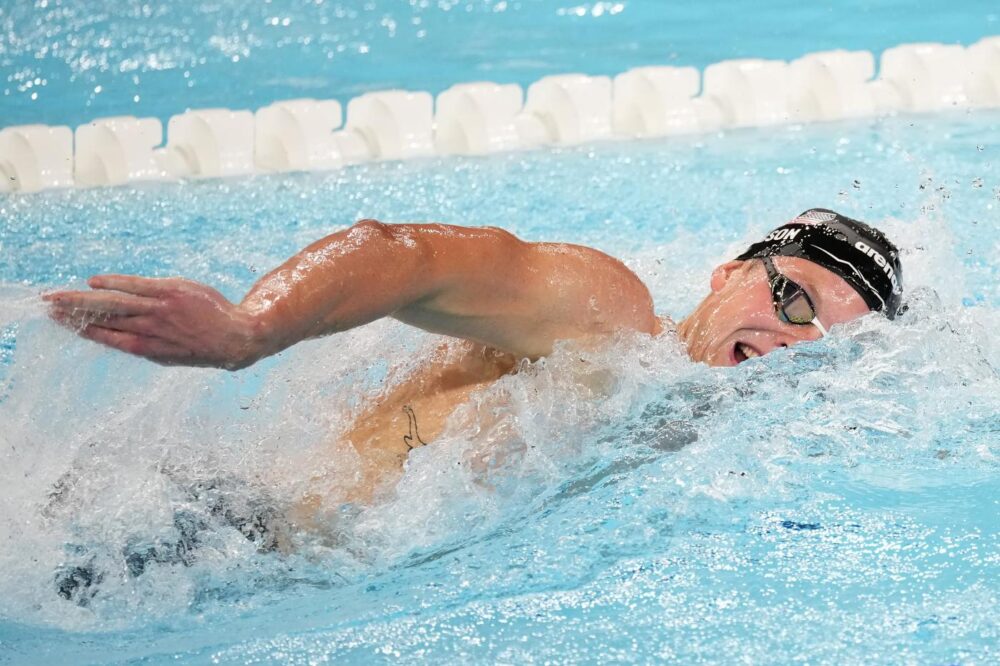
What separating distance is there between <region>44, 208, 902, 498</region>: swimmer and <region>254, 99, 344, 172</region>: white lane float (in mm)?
2766

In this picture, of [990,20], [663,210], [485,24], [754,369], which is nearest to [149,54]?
[485,24]

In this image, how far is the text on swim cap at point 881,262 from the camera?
2.19 metres

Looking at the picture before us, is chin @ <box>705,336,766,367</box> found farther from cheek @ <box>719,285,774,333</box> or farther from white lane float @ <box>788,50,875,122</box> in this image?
white lane float @ <box>788,50,875,122</box>

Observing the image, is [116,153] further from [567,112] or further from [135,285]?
[135,285]

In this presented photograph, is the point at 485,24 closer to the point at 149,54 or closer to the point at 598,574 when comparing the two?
the point at 149,54

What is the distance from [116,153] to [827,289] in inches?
134

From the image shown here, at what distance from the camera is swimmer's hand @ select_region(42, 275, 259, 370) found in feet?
4.37

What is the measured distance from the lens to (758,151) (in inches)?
185

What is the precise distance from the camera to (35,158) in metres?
4.68

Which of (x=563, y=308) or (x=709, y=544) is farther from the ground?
(x=563, y=308)

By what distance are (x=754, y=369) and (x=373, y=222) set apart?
901 mm

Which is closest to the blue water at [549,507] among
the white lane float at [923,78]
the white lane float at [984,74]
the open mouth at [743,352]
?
the open mouth at [743,352]

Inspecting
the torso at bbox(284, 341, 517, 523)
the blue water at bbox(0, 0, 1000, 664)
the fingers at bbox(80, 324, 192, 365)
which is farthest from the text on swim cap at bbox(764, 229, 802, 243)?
the fingers at bbox(80, 324, 192, 365)

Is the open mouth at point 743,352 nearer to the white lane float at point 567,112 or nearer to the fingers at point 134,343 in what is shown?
the fingers at point 134,343
